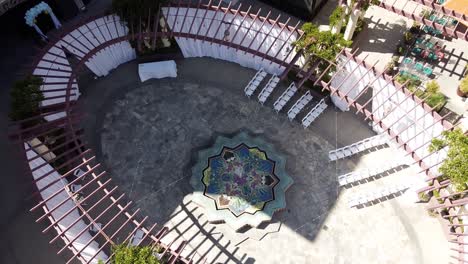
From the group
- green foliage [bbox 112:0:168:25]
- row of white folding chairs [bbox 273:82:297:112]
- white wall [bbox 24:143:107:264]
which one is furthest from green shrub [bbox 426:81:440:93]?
white wall [bbox 24:143:107:264]

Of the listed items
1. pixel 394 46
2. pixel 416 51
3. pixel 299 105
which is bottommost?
pixel 299 105

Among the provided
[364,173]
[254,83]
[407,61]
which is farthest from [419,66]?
[254,83]

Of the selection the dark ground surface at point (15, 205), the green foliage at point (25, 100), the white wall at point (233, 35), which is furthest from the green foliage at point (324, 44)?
the green foliage at point (25, 100)

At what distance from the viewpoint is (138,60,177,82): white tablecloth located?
3547cm

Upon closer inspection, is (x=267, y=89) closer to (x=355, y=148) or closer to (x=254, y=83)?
(x=254, y=83)

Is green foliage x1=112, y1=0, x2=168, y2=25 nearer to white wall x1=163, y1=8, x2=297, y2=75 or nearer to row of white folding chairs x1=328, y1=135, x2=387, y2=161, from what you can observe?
white wall x1=163, y1=8, x2=297, y2=75

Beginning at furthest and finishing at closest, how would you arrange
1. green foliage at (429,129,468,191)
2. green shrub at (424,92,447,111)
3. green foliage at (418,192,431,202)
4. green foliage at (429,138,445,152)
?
green shrub at (424,92,447,111) → green foliage at (418,192,431,202) → green foliage at (429,138,445,152) → green foliage at (429,129,468,191)

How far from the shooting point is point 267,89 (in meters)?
34.4

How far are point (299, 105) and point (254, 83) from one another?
15.8 feet

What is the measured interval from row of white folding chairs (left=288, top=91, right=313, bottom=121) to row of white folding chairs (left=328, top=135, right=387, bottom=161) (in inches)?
190

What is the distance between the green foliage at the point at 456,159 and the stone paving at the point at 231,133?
20.0 ft

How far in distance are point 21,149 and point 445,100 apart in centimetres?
3609

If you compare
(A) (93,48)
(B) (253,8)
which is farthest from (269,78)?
(A) (93,48)

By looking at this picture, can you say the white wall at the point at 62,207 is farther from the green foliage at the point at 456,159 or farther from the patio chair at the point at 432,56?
the patio chair at the point at 432,56
